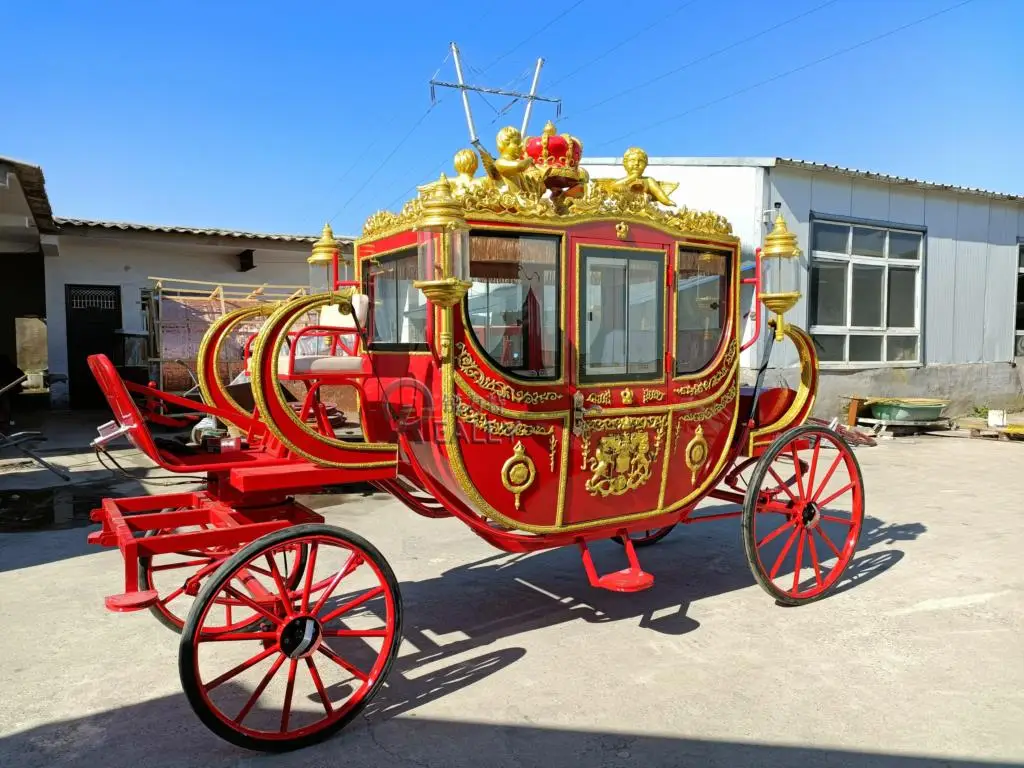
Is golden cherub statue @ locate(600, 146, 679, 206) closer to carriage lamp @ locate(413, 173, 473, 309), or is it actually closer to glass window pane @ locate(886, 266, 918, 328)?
carriage lamp @ locate(413, 173, 473, 309)

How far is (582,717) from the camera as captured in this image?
2861mm

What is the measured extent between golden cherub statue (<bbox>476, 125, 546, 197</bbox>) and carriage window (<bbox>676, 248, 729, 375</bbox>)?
2.78 ft

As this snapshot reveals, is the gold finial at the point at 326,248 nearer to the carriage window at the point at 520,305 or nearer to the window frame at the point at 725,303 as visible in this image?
the carriage window at the point at 520,305

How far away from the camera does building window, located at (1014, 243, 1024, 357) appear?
44.1 feet

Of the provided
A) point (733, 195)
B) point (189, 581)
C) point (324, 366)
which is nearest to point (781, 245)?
point (324, 366)

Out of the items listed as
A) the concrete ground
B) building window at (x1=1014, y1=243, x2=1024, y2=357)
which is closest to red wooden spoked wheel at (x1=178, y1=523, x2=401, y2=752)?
the concrete ground

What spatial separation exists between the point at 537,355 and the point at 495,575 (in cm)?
178

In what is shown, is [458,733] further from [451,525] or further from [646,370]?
[451,525]

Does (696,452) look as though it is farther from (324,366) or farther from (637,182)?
(324,366)

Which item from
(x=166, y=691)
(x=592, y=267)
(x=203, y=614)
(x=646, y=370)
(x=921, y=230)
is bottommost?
(x=166, y=691)

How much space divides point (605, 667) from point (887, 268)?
10165 millimetres

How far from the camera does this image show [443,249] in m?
2.86

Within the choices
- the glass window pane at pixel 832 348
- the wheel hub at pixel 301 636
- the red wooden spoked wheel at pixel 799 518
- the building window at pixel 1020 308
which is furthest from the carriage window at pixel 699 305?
the building window at pixel 1020 308

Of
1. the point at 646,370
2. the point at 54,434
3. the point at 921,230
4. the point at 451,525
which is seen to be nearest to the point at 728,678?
the point at 646,370
